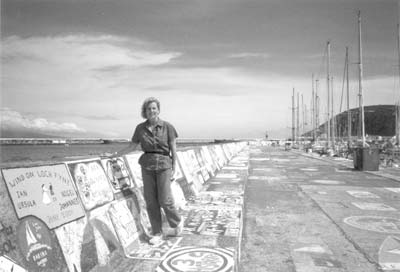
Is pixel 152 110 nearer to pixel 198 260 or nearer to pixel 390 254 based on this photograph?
pixel 198 260

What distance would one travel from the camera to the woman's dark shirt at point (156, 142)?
523cm

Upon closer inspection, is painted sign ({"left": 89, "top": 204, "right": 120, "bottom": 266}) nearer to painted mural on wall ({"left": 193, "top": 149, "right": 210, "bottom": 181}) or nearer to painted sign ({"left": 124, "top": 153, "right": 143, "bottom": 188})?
painted sign ({"left": 124, "top": 153, "right": 143, "bottom": 188})

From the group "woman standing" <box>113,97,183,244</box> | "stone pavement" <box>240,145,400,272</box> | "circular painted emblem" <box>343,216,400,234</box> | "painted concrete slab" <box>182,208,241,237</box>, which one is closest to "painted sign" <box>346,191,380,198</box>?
"stone pavement" <box>240,145,400,272</box>

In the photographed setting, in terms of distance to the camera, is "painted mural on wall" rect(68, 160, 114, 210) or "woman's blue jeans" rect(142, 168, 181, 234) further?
"woman's blue jeans" rect(142, 168, 181, 234)

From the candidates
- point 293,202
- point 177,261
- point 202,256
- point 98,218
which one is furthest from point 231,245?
point 293,202

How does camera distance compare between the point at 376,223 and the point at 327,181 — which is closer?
the point at 376,223

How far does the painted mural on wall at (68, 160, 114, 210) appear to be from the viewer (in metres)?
4.32

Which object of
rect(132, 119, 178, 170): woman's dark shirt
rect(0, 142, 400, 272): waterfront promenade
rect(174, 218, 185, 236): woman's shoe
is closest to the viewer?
rect(0, 142, 400, 272): waterfront promenade

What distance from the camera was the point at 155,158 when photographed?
5242 millimetres

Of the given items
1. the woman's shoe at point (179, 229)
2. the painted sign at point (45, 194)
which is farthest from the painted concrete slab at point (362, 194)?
the painted sign at point (45, 194)

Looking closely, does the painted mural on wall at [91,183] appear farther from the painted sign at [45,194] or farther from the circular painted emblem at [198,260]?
the circular painted emblem at [198,260]

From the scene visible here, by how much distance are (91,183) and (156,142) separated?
3.72 ft

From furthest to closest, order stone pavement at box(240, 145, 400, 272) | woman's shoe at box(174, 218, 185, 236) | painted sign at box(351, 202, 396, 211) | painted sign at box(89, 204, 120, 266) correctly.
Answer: painted sign at box(351, 202, 396, 211), woman's shoe at box(174, 218, 185, 236), stone pavement at box(240, 145, 400, 272), painted sign at box(89, 204, 120, 266)

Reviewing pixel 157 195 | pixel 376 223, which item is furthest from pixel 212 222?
pixel 376 223
